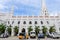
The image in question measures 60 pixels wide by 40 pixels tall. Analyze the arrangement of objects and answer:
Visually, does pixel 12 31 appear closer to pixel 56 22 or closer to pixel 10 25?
pixel 10 25

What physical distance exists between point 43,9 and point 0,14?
79.3 ft

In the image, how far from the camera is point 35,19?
1848 inches

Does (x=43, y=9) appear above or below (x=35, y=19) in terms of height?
above

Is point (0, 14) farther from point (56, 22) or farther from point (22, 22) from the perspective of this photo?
point (56, 22)

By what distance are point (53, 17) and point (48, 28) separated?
5.66 m

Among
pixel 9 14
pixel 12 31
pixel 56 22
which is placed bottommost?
pixel 12 31

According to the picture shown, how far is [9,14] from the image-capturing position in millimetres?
48844

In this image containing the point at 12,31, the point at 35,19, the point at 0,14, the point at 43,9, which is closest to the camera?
the point at 12,31

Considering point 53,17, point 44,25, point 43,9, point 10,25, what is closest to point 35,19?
point 44,25

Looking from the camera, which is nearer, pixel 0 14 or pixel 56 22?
pixel 56 22

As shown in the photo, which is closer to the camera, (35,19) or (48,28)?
(48,28)

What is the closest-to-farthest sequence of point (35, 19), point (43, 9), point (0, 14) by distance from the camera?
point (35, 19) → point (0, 14) → point (43, 9)

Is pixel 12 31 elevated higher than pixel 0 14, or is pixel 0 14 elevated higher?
pixel 0 14

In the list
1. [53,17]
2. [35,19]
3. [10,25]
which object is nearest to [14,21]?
[10,25]
